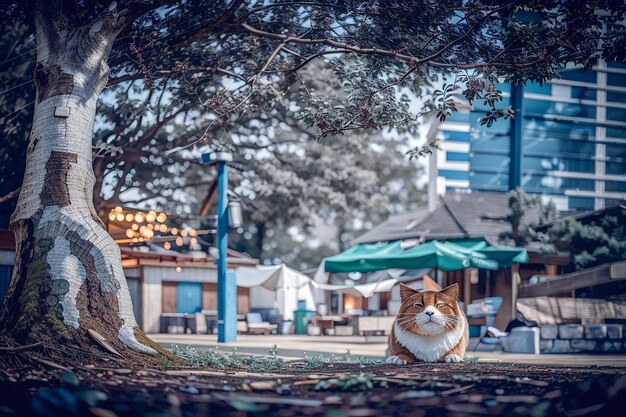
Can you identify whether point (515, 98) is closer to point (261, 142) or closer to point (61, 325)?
point (261, 142)

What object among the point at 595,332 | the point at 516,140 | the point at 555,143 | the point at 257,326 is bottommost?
the point at 257,326

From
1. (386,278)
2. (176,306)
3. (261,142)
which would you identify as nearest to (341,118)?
(261,142)

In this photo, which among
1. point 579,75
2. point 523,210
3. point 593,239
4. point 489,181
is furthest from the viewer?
point 489,181

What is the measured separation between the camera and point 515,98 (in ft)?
62.2

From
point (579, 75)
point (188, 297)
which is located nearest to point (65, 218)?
point (579, 75)

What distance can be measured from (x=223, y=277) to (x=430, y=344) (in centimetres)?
953

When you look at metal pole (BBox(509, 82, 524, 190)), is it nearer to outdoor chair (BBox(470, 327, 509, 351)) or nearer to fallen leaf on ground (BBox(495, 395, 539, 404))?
outdoor chair (BBox(470, 327, 509, 351))

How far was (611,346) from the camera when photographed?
522 inches

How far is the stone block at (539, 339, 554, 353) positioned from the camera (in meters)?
12.9

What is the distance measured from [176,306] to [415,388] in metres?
22.1

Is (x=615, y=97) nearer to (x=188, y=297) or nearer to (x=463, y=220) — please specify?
(x=463, y=220)

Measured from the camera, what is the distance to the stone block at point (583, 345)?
1309 centimetres

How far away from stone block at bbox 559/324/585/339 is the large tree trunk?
9.11m

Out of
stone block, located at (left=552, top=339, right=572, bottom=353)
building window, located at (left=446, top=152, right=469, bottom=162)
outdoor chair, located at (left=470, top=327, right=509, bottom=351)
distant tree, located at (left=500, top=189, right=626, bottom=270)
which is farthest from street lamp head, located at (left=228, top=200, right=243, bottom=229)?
building window, located at (left=446, top=152, right=469, bottom=162)
